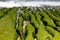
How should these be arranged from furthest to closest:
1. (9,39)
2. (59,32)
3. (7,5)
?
(7,5), (59,32), (9,39)

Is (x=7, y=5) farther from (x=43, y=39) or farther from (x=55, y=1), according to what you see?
(x=43, y=39)

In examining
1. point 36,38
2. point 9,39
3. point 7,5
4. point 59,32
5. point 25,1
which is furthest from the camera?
point 25,1

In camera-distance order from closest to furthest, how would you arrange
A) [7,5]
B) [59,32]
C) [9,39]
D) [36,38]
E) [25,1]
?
[9,39] → [36,38] → [59,32] → [7,5] → [25,1]

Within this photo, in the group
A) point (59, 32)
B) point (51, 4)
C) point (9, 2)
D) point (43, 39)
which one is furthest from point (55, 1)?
point (43, 39)

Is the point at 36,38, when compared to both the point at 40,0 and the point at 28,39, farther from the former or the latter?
the point at 40,0

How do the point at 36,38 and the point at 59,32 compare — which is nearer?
the point at 36,38

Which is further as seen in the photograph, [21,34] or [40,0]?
[40,0]

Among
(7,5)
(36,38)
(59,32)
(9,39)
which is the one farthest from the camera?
(7,5)

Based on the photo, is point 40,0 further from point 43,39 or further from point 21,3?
point 43,39

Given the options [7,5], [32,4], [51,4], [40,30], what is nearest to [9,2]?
[7,5]
